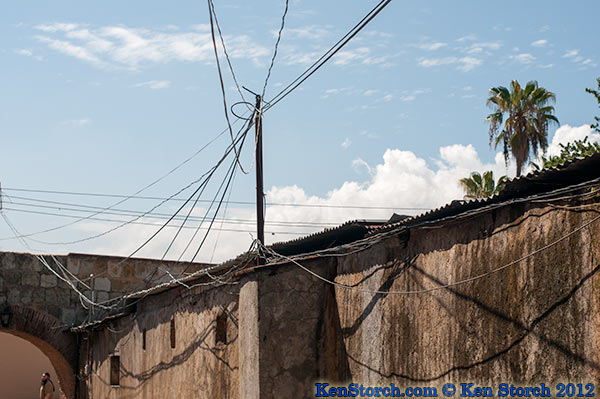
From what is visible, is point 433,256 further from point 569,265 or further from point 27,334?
point 27,334

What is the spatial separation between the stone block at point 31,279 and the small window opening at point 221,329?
8246 mm

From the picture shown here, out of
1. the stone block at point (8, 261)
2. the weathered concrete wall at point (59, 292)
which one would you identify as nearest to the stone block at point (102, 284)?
the weathered concrete wall at point (59, 292)

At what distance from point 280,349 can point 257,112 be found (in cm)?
337

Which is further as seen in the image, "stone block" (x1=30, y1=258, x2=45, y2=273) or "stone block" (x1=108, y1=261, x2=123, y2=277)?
"stone block" (x1=108, y1=261, x2=123, y2=277)

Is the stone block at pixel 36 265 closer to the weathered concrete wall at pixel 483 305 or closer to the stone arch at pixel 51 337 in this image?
the stone arch at pixel 51 337

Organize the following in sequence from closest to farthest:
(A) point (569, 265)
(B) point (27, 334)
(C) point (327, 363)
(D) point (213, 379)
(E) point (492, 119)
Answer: (A) point (569, 265) < (C) point (327, 363) < (D) point (213, 379) < (B) point (27, 334) < (E) point (492, 119)

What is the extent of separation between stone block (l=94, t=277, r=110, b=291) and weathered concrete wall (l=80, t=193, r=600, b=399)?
6786 mm

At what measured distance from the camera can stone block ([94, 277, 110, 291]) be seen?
17.1 meters

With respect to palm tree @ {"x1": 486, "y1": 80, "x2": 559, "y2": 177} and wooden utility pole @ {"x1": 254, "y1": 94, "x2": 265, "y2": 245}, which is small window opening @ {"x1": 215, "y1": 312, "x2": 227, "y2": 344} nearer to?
wooden utility pole @ {"x1": 254, "y1": 94, "x2": 265, "y2": 245}

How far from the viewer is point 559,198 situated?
17.0 ft

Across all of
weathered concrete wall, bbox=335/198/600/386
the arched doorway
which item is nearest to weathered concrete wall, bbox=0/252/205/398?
the arched doorway

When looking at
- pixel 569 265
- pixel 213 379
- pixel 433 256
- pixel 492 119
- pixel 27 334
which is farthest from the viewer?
pixel 492 119

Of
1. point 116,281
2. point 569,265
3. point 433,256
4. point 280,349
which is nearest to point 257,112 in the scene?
point 280,349

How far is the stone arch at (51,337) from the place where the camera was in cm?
1655
